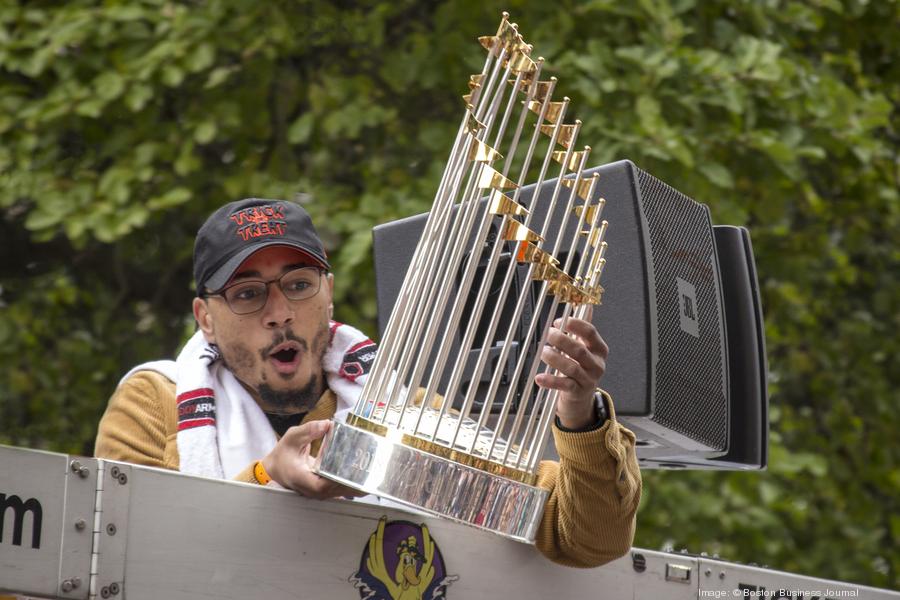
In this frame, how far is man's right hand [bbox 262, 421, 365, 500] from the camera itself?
1.92 m

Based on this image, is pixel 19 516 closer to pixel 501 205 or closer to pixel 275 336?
pixel 501 205

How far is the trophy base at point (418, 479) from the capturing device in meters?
1.83

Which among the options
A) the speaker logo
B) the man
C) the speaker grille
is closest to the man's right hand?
the man

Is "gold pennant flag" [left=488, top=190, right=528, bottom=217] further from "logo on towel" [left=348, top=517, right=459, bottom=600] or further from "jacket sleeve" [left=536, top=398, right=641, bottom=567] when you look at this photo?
"logo on towel" [left=348, top=517, right=459, bottom=600]

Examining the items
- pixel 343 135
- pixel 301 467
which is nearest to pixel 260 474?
pixel 301 467

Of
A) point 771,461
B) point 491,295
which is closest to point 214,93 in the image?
Answer: point 771,461

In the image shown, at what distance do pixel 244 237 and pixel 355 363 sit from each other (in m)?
0.31

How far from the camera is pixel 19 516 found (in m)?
1.62

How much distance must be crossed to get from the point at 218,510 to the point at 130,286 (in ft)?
12.2

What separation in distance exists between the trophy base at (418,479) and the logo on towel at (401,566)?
0.48 feet

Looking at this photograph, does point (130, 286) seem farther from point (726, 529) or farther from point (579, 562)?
point (579, 562)

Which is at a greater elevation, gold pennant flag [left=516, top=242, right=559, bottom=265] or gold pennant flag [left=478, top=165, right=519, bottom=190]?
gold pennant flag [left=478, top=165, right=519, bottom=190]

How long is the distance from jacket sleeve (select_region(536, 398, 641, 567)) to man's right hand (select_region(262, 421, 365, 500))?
0.34 m

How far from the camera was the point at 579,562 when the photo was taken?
220 centimetres
